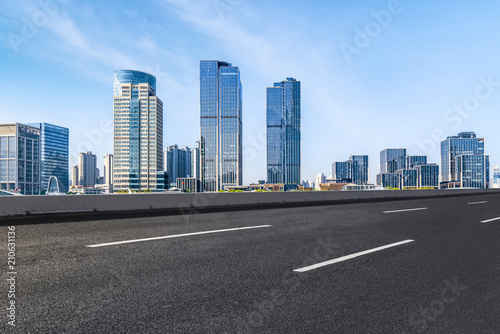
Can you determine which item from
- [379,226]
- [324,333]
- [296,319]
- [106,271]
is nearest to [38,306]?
[106,271]

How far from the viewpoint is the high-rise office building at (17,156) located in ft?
467

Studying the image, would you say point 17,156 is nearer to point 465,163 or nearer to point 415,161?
point 465,163

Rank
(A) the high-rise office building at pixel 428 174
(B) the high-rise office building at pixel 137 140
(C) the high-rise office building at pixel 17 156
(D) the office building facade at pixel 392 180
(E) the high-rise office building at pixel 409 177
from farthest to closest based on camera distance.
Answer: (B) the high-rise office building at pixel 137 140 → (D) the office building facade at pixel 392 180 → (E) the high-rise office building at pixel 409 177 → (A) the high-rise office building at pixel 428 174 → (C) the high-rise office building at pixel 17 156

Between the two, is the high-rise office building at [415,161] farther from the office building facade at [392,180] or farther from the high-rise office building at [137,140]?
the high-rise office building at [137,140]

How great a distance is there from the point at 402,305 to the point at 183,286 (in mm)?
2299

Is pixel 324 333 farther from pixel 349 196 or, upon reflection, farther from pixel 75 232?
pixel 349 196

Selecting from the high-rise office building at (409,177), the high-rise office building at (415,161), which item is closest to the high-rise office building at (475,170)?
the high-rise office building at (409,177)

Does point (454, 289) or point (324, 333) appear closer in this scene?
point (324, 333)

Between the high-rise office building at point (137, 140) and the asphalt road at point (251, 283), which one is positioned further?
the high-rise office building at point (137, 140)

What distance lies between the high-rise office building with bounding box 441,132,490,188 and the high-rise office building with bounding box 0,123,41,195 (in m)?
188

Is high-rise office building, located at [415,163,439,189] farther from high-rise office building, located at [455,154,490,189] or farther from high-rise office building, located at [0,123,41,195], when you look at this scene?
high-rise office building, located at [0,123,41,195]

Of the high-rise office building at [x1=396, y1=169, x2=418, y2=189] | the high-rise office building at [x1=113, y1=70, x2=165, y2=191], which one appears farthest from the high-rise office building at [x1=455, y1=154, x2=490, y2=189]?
the high-rise office building at [x1=113, y1=70, x2=165, y2=191]

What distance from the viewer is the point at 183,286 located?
11.3ft

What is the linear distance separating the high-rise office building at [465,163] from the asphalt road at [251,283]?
448ft
